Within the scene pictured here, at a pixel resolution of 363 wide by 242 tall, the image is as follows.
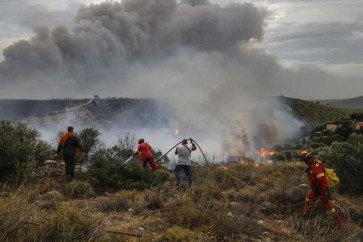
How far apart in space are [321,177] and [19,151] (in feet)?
32.8

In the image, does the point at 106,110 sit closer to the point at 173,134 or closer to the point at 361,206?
the point at 173,134

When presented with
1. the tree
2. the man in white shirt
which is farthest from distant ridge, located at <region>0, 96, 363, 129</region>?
the man in white shirt

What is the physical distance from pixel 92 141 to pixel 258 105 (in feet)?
199

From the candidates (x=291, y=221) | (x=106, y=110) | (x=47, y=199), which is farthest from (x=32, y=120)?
(x=291, y=221)

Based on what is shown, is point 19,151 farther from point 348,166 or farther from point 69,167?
point 348,166

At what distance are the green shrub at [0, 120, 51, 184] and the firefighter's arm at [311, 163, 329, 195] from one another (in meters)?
8.08

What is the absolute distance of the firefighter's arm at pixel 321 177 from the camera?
10328 millimetres

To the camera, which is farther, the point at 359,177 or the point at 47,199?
the point at 359,177

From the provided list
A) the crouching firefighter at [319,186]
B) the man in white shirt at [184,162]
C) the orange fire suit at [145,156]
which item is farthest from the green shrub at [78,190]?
the crouching firefighter at [319,186]

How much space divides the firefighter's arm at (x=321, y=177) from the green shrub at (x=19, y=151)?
808cm

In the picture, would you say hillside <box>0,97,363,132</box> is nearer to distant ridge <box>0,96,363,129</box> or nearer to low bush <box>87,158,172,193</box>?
distant ridge <box>0,96,363,129</box>

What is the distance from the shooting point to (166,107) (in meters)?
70.4

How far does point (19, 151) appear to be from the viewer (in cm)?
1501

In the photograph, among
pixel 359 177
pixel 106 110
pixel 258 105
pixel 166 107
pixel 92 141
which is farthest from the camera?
pixel 258 105
